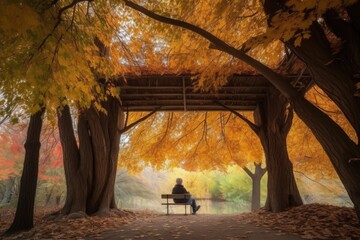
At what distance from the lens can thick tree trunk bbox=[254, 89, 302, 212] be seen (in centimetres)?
920

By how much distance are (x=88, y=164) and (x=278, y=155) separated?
6044 millimetres

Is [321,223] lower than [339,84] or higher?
lower

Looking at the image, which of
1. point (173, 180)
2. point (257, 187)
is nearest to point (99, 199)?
point (257, 187)

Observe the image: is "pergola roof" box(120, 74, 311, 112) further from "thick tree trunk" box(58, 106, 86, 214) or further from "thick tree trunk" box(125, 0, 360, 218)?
"thick tree trunk" box(125, 0, 360, 218)

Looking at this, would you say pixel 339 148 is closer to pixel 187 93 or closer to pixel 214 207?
pixel 187 93

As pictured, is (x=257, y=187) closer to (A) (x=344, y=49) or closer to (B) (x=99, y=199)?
(B) (x=99, y=199)

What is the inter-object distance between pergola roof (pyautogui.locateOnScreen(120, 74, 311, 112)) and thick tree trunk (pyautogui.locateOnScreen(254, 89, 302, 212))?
67 cm

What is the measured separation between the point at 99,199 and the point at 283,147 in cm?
618

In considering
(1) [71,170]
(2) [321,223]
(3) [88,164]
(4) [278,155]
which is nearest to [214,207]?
(4) [278,155]

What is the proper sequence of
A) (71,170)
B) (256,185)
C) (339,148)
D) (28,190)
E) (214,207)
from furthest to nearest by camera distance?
1. (214,207)
2. (256,185)
3. (71,170)
4. (28,190)
5. (339,148)

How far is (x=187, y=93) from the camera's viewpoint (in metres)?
9.96

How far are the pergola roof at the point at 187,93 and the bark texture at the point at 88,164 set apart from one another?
143cm

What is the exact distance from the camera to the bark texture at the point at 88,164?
8922mm

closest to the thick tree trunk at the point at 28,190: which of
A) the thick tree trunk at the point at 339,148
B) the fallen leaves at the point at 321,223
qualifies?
the fallen leaves at the point at 321,223
